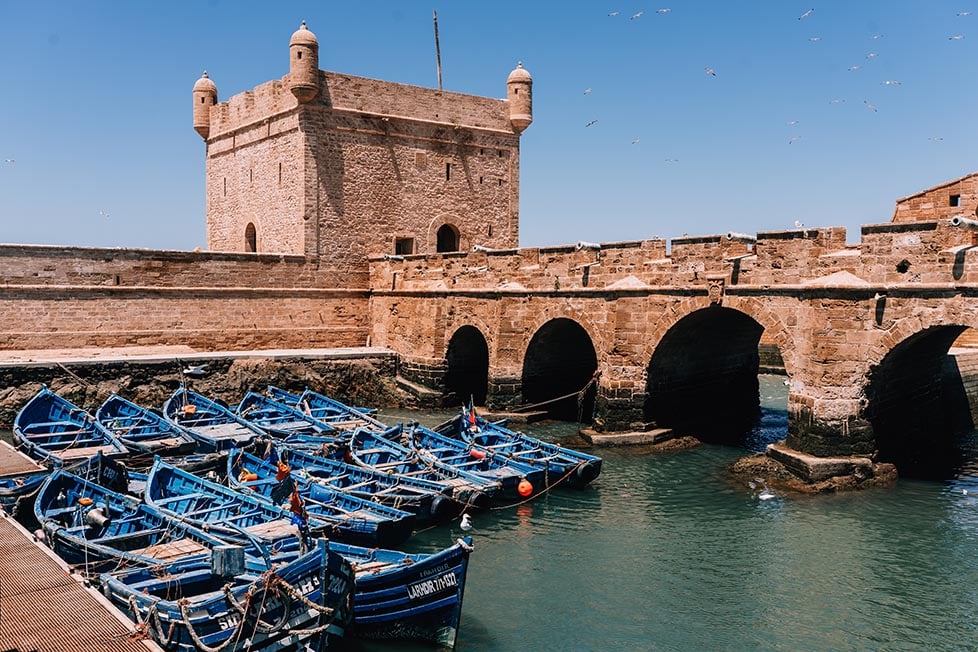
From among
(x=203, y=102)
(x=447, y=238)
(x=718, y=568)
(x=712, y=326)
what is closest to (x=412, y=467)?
(x=718, y=568)

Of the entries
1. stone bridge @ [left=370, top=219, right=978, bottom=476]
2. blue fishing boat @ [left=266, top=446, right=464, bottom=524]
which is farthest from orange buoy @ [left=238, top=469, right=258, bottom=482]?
stone bridge @ [left=370, top=219, right=978, bottom=476]

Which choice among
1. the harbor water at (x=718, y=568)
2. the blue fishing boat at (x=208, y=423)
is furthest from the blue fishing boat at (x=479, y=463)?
the blue fishing boat at (x=208, y=423)

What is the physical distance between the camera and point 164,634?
831cm

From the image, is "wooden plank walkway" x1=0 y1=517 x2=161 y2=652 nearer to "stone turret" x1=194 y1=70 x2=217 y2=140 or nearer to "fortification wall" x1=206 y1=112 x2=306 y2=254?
"fortification wall" x1=206 y1=112 x2=306 y2=254

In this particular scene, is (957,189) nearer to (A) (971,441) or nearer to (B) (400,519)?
(A) (971,441)

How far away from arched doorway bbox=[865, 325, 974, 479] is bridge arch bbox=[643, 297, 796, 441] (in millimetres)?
2060

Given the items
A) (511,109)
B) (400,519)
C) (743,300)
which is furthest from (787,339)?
(511,109)

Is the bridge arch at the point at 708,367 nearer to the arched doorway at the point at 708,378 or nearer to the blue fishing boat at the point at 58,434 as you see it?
the arched doorway at the point at 708,378

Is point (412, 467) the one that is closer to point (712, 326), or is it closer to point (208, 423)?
point (208, 423)

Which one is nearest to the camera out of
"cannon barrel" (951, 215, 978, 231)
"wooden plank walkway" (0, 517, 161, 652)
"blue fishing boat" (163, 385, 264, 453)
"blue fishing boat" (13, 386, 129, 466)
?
"wooden plank walkway" (0, 517, 161, 652)

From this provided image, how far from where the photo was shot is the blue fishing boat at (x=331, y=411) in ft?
64.6

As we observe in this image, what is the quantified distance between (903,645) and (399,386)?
19018 millimetres

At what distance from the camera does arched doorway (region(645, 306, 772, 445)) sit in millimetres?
20484

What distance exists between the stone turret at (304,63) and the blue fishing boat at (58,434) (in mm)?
13329
